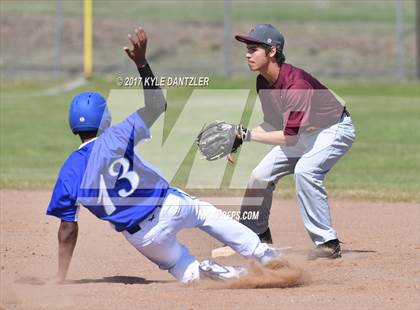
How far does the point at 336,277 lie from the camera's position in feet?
26.9

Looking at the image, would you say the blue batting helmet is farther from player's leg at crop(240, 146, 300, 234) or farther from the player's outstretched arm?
player's leg at crop(240, 146, 300, 234)

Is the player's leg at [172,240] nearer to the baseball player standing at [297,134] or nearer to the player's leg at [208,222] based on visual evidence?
the player's leg at [208,222]

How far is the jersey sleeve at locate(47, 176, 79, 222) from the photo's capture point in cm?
737

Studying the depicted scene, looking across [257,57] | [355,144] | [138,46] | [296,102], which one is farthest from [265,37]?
[355,144]

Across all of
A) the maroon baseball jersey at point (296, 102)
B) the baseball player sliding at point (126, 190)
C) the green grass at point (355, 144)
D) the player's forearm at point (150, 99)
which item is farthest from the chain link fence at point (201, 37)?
the player's forearm at point (150, 99)

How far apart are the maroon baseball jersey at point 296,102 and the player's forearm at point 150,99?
69.0 inches

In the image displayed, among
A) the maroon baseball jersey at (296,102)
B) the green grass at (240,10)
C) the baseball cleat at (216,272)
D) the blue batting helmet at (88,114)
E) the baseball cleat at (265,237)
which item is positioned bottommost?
the green grass at (240,10)

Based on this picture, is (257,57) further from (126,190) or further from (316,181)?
(126,190)

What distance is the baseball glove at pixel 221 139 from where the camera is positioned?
871cm

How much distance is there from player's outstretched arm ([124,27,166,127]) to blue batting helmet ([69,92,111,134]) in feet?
1.17

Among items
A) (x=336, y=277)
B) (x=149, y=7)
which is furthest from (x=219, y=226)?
(x=149, y=7)

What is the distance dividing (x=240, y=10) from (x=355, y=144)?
759 inches

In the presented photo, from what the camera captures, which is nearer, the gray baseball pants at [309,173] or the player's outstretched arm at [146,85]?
the player's outstretched arm at [146,85]

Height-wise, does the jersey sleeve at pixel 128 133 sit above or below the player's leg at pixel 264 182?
above
